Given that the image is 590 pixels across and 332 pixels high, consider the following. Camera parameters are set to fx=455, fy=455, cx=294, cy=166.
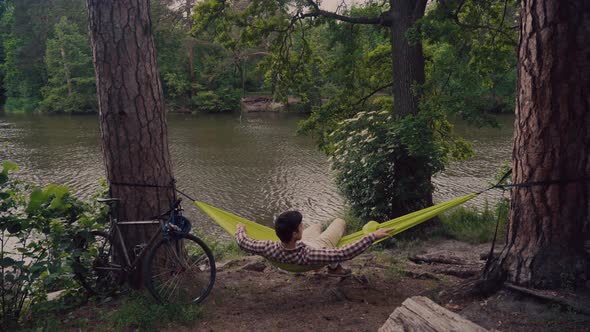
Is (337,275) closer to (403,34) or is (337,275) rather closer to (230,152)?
(403,34)

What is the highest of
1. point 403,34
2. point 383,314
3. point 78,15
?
point 78,15

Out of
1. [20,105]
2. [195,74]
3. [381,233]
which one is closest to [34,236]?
[381,233]

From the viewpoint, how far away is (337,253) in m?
2.98

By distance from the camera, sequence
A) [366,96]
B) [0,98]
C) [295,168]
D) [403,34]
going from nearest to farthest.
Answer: [403,34], [366,96], [295,168], [0,98]

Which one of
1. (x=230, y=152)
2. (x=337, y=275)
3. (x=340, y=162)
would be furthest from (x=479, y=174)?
(x=337, y=275)

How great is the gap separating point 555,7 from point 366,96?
5667mm

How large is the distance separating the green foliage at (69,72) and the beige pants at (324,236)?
31.0 metres

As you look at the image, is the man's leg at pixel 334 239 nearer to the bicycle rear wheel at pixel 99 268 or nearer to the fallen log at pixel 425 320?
the fallen log at pixel 425 320

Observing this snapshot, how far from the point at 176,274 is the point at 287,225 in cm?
90

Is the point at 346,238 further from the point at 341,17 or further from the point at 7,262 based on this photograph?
the point at 341,17

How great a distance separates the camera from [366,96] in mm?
8000

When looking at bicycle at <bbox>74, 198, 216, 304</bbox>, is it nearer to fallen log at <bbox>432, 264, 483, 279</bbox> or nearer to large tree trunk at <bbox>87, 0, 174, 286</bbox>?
large tree trunk at <bbox>87, 0, 174, 286</bbox>

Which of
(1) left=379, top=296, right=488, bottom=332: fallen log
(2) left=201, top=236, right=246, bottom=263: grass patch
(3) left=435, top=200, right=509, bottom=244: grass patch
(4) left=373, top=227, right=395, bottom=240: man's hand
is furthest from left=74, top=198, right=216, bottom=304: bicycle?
(3) left=435, top=200, right=509, bottom=244: grass patch

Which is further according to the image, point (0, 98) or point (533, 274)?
point (0, 98)
